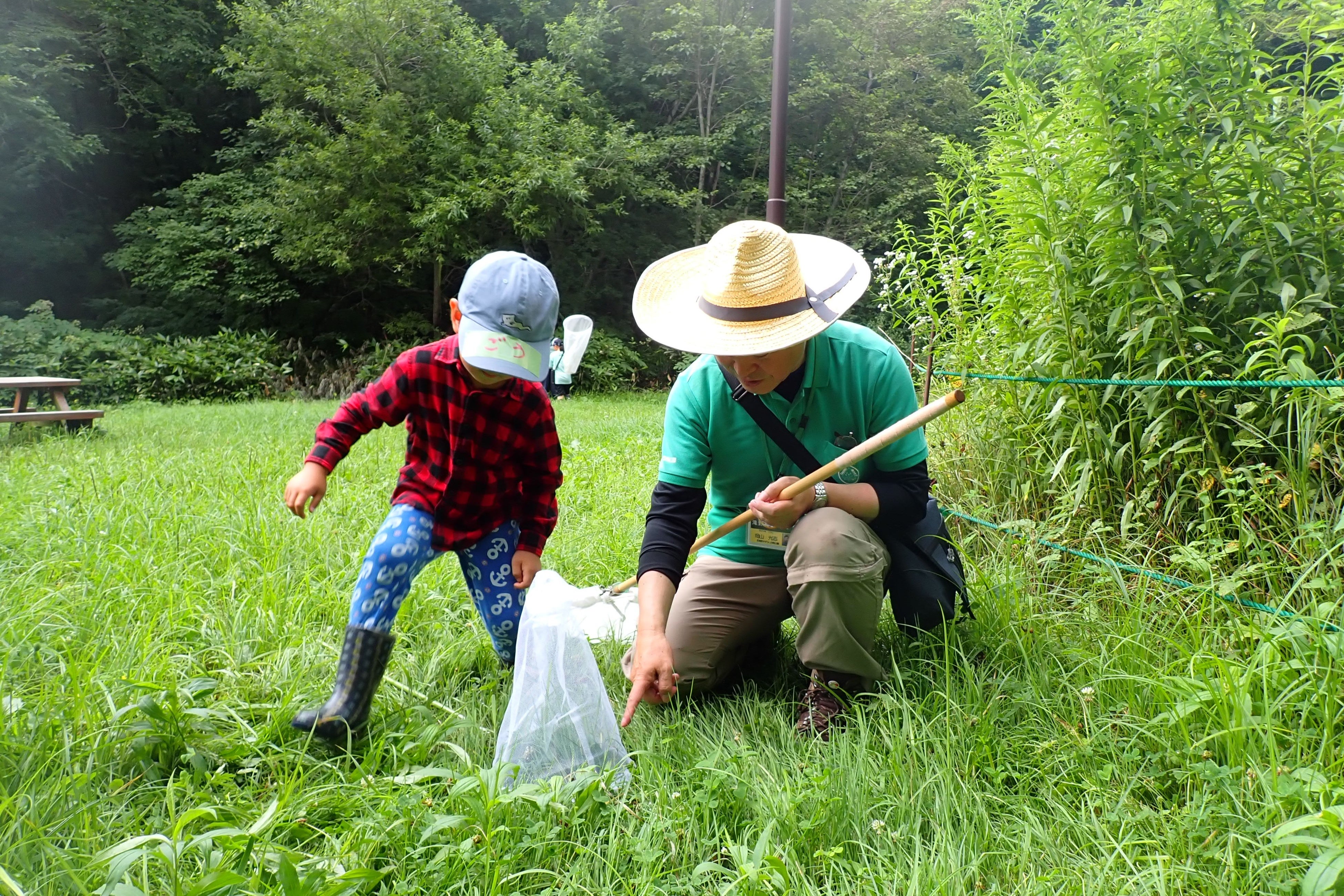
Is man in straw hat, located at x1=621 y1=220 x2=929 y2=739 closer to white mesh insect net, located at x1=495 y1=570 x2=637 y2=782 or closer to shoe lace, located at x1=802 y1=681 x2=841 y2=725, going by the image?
shoe lace, located at x1=802 y1=681 x2=841 y2=725

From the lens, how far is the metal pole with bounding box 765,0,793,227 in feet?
17.1

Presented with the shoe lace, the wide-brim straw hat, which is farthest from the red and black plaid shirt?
the shoe lace

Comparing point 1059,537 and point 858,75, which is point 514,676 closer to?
point 1059,537

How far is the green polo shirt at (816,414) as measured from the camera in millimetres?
2393

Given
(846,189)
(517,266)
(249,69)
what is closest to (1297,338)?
(517,266)

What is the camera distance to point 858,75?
2289 cm

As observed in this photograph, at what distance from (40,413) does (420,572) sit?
23.0 ft

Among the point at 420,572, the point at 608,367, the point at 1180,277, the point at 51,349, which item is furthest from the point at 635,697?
the point at 608,367

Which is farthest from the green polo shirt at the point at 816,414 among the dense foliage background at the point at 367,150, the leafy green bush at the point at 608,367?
the leafy green bush at the point at 608,367

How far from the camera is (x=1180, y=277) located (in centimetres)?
283

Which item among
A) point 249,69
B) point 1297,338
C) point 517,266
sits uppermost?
point 249,69

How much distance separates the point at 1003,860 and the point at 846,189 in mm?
22669

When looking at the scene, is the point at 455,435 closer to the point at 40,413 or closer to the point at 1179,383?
the point at 1179,383

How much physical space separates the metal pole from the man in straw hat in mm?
2942
